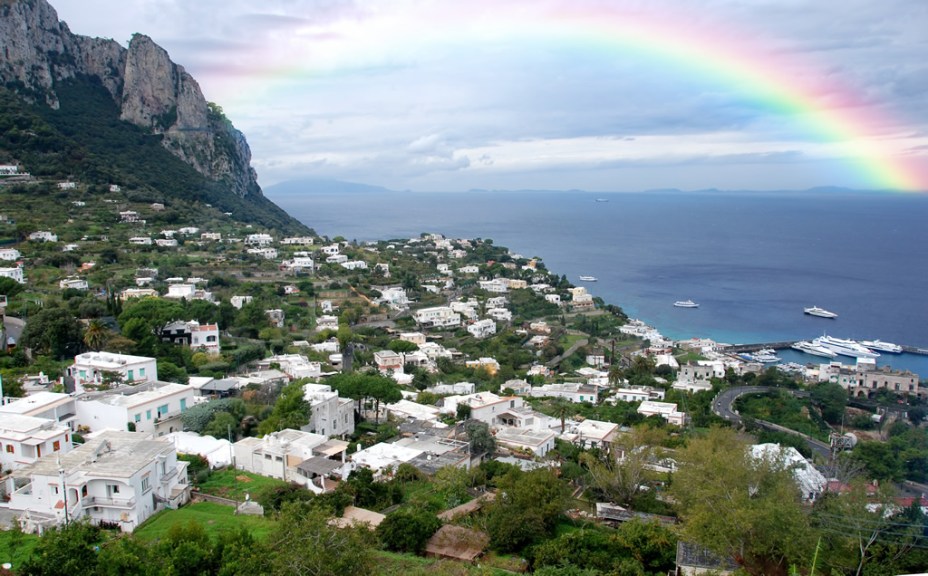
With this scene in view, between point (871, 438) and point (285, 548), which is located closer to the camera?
point (285, 548)

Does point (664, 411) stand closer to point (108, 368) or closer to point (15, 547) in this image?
point (108, 368)

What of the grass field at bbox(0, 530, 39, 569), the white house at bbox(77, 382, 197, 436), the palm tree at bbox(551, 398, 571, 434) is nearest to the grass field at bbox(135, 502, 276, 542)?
the grass field at bbox(0, 530, 39, 569)

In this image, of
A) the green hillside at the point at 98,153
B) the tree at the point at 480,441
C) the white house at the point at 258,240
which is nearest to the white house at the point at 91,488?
the tree at the point at 480,441

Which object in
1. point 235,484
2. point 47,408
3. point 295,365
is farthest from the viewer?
point 295,365

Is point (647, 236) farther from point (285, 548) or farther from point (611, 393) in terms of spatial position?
point (285, 548)

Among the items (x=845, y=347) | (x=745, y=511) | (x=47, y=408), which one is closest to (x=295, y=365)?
(x=47, y=408)

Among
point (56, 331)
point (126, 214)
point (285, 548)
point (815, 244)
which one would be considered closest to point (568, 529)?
point (285, 548)
